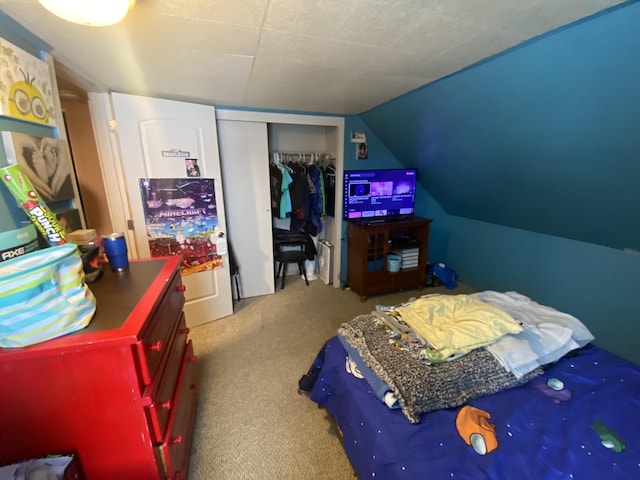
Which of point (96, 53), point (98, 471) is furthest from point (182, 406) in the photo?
point (96, 53)

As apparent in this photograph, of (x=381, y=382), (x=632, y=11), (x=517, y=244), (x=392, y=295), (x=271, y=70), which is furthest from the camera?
(x=392, y=295)

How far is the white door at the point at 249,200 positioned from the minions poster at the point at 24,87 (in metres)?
1.56

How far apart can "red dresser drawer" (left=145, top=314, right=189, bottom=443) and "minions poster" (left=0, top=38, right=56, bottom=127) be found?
1119 millimetres

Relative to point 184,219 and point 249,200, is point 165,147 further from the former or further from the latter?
point 249,200

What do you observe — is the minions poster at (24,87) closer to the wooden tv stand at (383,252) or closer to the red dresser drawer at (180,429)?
the red dresser drawer at (180,429)

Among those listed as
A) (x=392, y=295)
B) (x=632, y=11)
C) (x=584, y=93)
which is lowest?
(x=392, y=295)

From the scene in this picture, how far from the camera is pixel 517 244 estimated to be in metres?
2.82

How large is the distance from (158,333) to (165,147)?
5.85ft

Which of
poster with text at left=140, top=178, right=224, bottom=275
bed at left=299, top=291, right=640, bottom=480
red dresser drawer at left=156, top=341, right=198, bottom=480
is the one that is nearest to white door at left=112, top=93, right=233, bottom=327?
poster with text at left=140, top=178, right=224, bottom=275

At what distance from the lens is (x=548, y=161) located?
6.16ft

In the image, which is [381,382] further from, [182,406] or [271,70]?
[271,70]

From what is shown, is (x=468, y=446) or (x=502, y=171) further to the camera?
(x=502, y=171)

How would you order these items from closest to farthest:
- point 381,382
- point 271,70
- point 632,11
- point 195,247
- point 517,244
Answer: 1. point 632,11
2. point 381,382
3. point 271,70
4. point 195,247
5. point 517,244

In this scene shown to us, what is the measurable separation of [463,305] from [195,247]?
7.16 ft
